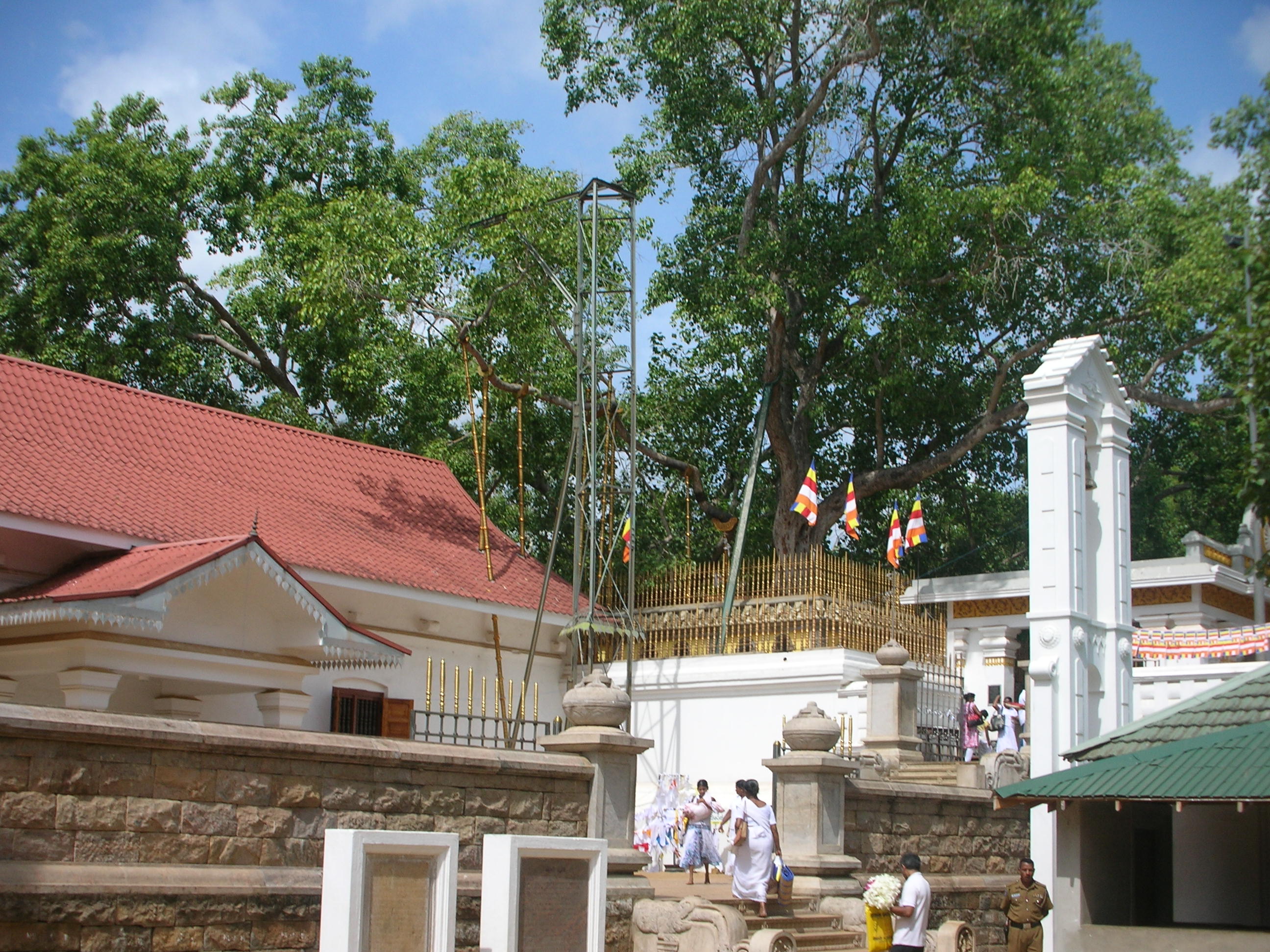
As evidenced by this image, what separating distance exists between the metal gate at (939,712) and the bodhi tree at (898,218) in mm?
6107

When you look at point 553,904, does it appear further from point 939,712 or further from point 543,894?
point 939,712

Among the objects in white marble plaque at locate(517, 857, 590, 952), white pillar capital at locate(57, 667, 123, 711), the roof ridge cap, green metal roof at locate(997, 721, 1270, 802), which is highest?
the roof ridge cap

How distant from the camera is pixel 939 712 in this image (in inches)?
747

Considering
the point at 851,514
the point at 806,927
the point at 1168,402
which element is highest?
the point at 1168,402

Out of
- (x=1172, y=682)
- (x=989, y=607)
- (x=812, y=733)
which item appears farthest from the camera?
(x=989, y=607)

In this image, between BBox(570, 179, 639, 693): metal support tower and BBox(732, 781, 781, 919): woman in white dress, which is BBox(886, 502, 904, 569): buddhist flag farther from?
BBox(732, 781, 781, 919): woman in white dress

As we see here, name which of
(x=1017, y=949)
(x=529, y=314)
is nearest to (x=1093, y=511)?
(x=1017, y=949)

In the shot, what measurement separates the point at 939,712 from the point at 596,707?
28.7ft

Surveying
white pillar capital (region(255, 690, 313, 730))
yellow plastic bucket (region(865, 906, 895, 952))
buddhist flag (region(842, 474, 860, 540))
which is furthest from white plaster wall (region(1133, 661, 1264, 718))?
white pillar capital (region(255, 690, 313, 730))

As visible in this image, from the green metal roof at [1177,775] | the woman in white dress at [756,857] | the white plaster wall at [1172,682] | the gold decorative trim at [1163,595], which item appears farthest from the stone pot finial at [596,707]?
the gold decorative trim at [1163,595]

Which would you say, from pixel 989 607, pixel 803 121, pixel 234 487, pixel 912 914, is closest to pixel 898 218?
pixel 803 121

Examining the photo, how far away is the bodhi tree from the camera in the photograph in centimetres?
2338

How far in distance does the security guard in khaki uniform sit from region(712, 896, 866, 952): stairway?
1260 mm

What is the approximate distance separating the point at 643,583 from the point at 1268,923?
11.2 metres
